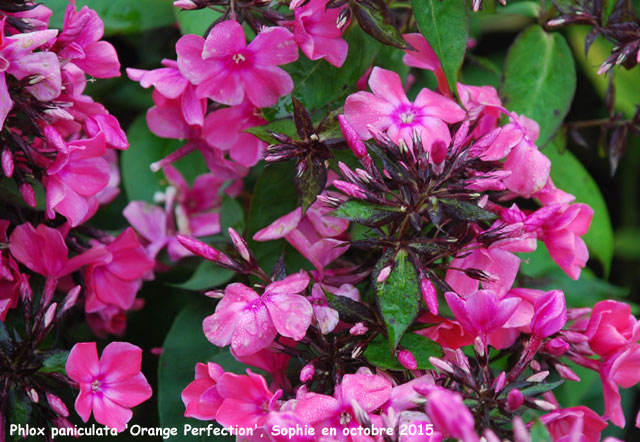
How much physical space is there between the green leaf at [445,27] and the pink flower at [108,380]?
397 millimetres

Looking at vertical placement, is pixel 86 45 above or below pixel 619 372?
above

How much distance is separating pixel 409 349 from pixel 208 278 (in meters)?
0.28

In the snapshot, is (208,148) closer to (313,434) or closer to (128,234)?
(128,234)

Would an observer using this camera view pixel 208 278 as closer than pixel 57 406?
No

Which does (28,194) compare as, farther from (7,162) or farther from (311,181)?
(311,181)

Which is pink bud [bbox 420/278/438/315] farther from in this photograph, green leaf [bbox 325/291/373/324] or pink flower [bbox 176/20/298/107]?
pink flower [bbox 176/20/298/107]

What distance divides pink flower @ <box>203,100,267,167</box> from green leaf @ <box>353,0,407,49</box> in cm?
15

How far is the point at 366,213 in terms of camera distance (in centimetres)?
56

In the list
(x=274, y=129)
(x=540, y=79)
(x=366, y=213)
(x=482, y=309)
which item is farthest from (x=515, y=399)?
(x=540, y=79)

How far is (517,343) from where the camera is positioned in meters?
0.68

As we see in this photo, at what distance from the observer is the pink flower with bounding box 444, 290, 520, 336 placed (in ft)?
1.85

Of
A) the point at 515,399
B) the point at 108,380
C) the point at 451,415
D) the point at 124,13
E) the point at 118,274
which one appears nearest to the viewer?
the point at 451,415

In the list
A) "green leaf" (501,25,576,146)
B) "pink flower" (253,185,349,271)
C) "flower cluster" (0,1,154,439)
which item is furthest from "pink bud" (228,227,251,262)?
"green leaf" (501,25,576,146)

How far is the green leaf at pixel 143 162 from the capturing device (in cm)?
92
